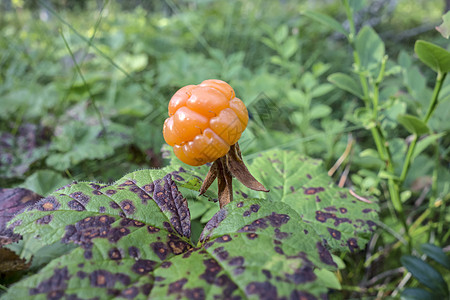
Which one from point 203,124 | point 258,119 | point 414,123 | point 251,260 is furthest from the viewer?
point 258,119

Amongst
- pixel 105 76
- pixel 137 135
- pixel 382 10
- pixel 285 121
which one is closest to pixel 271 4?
pixel 382 10

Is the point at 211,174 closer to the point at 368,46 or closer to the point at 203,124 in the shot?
the point at 203,124

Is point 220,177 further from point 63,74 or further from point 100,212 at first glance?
point 63,74

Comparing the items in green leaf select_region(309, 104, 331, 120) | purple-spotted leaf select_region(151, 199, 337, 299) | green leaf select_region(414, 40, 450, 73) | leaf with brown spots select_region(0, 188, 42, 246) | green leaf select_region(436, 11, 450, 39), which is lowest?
green leaf select_region(309, 104, 331, 120)

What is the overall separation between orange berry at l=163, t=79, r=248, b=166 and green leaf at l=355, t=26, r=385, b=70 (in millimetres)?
741

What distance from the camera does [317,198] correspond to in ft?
3.21

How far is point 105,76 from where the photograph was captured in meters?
2.29

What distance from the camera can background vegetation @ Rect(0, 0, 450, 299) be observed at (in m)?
1.29

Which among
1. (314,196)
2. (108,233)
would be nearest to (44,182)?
(108,233)

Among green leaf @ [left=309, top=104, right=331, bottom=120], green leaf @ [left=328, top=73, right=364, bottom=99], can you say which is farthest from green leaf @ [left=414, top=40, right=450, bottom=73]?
green leaf @ [left=309, top=104, right=331, bottom=120]

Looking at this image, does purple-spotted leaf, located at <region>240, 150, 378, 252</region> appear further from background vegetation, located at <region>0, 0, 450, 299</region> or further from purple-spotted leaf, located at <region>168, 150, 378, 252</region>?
background vegetation, located at <region>0, 0, 450, 299</region>

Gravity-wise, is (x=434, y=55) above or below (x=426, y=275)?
above

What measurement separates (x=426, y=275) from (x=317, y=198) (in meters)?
0.45


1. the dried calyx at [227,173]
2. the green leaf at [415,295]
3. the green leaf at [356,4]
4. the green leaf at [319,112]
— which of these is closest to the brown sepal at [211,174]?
the dried calyx at [227,173]
